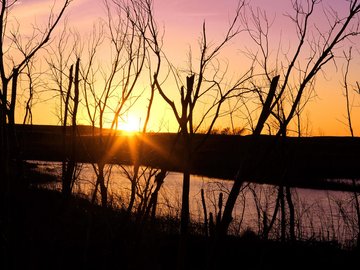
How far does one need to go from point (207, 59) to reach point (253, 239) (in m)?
8.13

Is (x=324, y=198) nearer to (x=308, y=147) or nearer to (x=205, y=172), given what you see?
(x=205, y=172)

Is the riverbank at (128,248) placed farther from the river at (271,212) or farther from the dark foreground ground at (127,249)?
the river at (271,212)

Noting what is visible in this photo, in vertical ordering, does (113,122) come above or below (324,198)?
above

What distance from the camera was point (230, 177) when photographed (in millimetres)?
35812

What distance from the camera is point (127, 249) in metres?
7.23

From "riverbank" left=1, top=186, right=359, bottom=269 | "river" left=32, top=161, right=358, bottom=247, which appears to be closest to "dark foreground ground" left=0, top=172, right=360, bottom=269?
"riverbank" left=1, top=186, right=359, bottom=269

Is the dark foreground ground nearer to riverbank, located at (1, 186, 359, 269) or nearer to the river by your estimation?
riverbank, located at (1, 186, 359, 269)

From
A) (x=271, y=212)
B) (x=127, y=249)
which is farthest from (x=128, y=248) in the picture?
(x=271, y=212)

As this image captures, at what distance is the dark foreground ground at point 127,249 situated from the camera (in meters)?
7.73

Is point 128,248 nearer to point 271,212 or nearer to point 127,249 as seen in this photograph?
point 127,249

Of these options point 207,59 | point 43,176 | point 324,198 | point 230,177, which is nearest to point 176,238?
point 207,59

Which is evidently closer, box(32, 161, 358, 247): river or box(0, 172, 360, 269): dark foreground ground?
box(0, 172, 360, 269): dark foreground ground

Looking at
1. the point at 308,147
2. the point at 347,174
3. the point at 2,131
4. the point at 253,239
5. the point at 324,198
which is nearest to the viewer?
the point at 2,131

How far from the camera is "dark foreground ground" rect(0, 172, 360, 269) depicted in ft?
25.3
